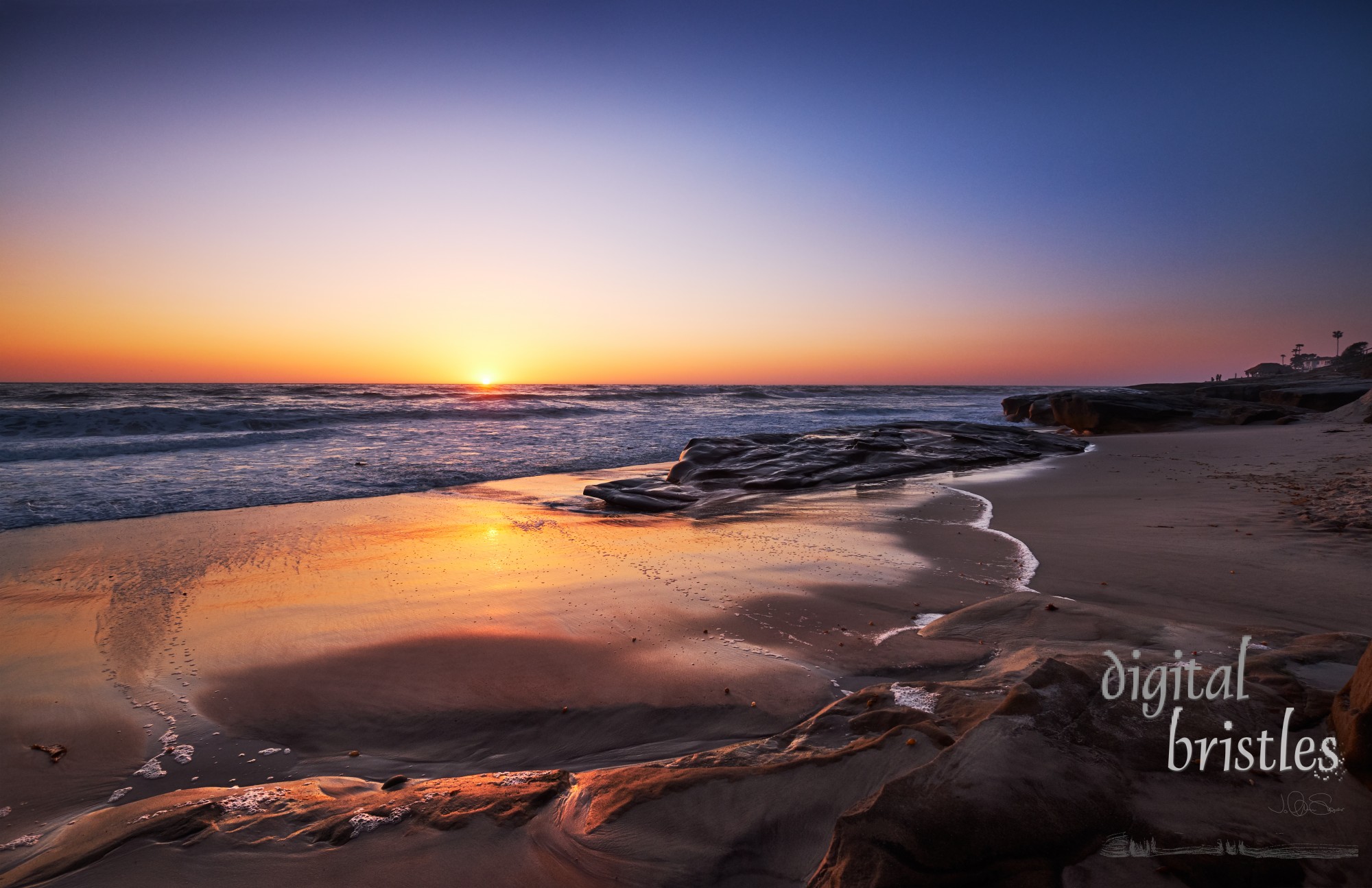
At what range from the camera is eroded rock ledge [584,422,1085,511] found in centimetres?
955

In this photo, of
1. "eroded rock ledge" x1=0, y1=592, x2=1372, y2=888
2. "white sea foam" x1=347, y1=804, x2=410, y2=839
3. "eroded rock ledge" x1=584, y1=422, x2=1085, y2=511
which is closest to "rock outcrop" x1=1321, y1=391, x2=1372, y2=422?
"eroded rock ledge" x1=584, y1=422, x2=1085, y2=511

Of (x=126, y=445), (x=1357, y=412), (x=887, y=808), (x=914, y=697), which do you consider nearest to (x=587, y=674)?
(x=914, y=697)

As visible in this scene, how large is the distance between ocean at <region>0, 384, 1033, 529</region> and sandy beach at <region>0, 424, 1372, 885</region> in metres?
2.95

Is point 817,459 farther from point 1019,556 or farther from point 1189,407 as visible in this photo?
point 1189,407

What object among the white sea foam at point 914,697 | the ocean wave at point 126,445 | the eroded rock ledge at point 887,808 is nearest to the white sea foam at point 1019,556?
the eroded rock ledge at point 887,808

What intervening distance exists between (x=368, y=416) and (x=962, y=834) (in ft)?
102

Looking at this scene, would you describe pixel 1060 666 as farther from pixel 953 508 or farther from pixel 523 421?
pixel 523 421

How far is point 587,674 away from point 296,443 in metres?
16.9

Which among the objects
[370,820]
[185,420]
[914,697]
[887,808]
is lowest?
[370,820]

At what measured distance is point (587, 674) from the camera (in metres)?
3.29

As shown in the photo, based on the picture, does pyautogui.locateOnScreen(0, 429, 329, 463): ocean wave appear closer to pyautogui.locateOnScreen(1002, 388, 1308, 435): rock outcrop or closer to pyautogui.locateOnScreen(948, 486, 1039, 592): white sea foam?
pyautogui.locateOnScreen(948, 486, 1039, 592): white sea foam

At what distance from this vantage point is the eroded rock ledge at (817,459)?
9.55 meters

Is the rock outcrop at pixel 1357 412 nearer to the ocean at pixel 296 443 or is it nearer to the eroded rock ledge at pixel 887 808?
the ocean at pixel 296 443

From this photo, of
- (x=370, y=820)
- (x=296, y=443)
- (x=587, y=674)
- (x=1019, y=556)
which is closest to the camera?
(x=370, y=820)
